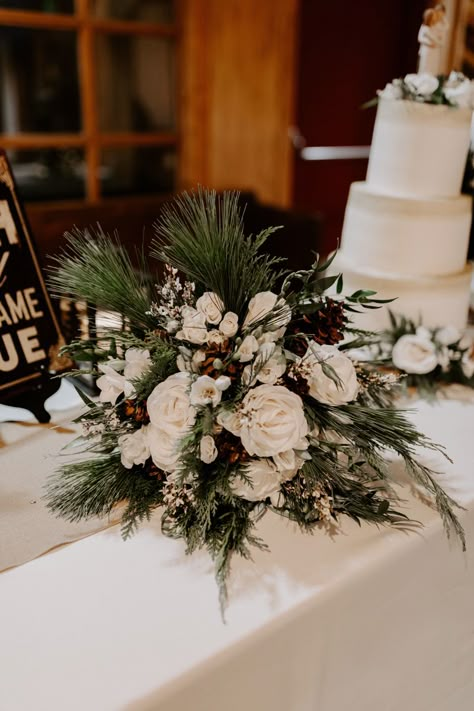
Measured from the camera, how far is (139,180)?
136 inches

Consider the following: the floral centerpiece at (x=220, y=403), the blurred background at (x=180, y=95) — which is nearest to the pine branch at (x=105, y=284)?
the floral centerpiece at (x=220, y=403)

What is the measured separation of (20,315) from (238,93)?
2.72 meters

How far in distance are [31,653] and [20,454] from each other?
0.37 m

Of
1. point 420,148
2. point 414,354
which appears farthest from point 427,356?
point 420,148

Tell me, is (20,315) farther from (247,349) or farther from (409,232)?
(409,232)

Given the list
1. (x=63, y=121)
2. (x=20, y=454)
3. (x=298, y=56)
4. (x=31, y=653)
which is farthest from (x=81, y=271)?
(x=298, y=56)

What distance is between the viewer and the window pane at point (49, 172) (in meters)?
3.14

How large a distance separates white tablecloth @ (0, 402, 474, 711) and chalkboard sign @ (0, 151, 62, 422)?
1.11 ft

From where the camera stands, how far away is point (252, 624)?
0.65 m

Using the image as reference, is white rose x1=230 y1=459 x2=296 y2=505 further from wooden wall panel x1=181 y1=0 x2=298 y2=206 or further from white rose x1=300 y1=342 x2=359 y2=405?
wooden wall panel x1=181 y1=0 x2=298 y2=206

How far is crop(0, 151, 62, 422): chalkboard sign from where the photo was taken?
101 cm

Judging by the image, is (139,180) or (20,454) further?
(139,180)

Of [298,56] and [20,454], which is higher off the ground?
[298,56]

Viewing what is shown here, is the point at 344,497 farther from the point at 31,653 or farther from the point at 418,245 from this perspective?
the point at 418,245
